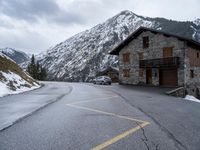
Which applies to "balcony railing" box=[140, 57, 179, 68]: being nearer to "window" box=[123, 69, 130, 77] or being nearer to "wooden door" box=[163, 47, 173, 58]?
"wooden door" box=[163, 47, 173, 58]

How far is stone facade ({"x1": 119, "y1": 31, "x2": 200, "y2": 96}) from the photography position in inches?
1228

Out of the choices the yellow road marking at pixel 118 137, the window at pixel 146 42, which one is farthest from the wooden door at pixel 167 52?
the yellow road marking at pixel 118 137

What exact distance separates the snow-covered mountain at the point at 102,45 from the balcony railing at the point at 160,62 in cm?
10144

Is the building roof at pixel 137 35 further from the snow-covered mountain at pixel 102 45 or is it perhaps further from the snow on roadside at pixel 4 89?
→ the snow-covered mountain at pixel 102 45

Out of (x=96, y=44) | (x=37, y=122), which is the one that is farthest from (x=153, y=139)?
(x=96, y=44)

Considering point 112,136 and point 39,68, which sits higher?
point 39,68

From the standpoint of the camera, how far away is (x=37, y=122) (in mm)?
7234

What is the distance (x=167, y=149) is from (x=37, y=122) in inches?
170

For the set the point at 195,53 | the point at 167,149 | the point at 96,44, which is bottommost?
the point at 167,149

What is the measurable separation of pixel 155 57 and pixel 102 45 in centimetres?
13983

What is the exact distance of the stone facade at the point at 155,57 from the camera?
102ft

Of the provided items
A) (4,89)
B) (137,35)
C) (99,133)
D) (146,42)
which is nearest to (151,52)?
(146,42)

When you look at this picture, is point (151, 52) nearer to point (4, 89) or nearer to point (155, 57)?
point (155, 57)

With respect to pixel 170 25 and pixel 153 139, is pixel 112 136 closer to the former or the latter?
pixel 153 139
